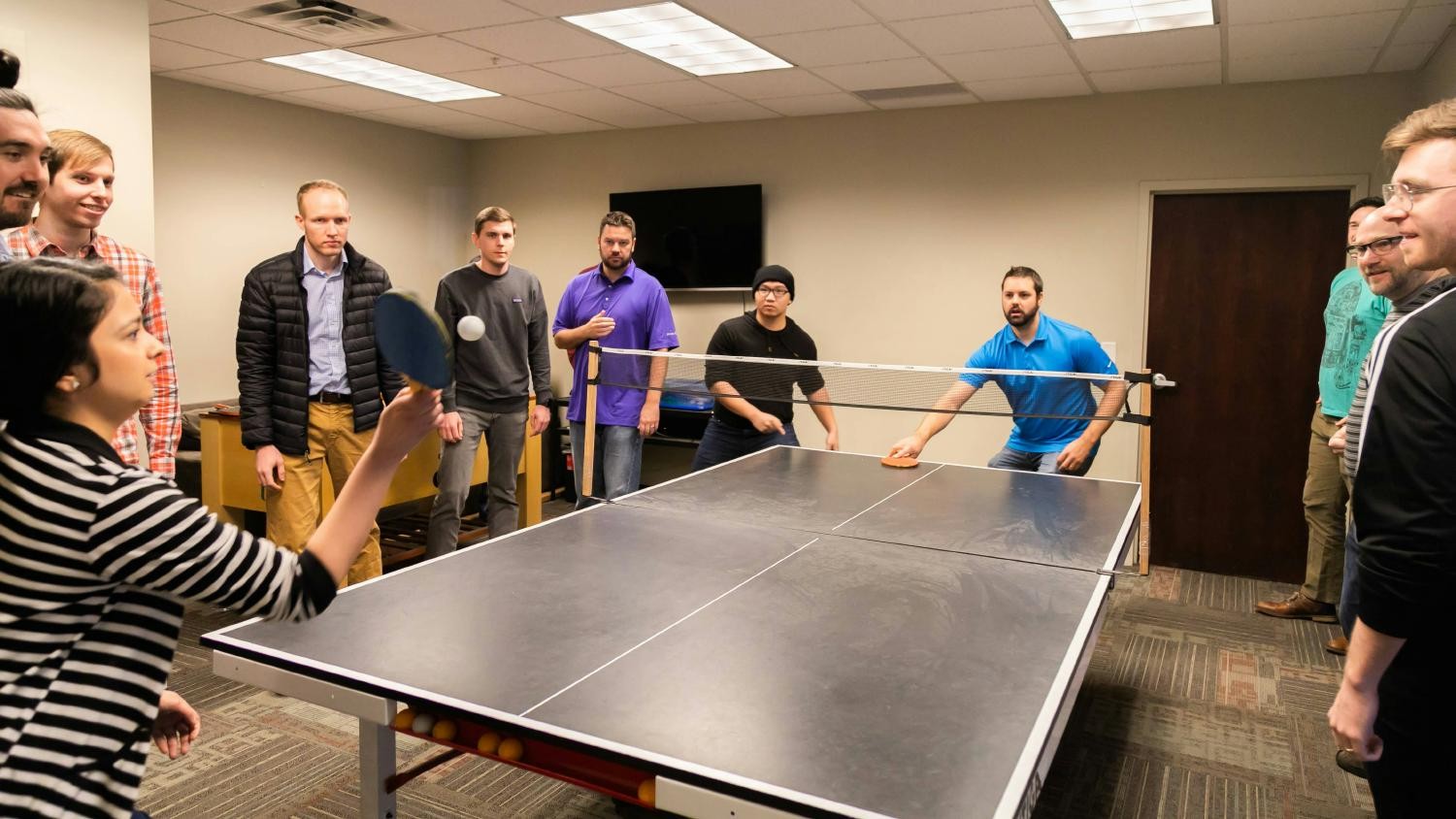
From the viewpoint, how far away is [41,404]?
104cm

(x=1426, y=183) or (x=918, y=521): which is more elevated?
(x=1426, y=183)

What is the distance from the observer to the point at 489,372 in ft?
13.1

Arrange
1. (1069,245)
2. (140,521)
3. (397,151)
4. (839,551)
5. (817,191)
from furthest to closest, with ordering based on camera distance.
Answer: (397,151), (817,191), (1069,245), (839,551), (140,521)

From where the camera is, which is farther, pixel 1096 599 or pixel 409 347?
pixel 1096 599

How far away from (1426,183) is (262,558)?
164cm

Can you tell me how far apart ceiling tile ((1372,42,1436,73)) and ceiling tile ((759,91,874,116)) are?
8.68 feet

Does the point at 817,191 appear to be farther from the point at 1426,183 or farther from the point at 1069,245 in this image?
the point at 1426,183

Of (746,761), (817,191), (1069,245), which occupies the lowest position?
(746,761)

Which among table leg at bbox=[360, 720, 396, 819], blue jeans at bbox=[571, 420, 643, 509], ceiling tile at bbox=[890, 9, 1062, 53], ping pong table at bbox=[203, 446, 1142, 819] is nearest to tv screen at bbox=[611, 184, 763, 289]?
ceiling tile at bbox=[890, 9, 1062, 53]

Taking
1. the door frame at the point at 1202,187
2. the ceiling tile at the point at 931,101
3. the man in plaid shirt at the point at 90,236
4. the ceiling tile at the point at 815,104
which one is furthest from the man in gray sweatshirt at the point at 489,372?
the door frame at the point at 1202,187

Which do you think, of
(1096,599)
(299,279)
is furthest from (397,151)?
(1096,599)

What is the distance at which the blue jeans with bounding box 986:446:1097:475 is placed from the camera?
12.2 ft

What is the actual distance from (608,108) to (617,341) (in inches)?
96.8

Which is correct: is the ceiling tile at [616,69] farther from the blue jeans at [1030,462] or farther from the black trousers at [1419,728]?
the black trousers at [1419,728]
